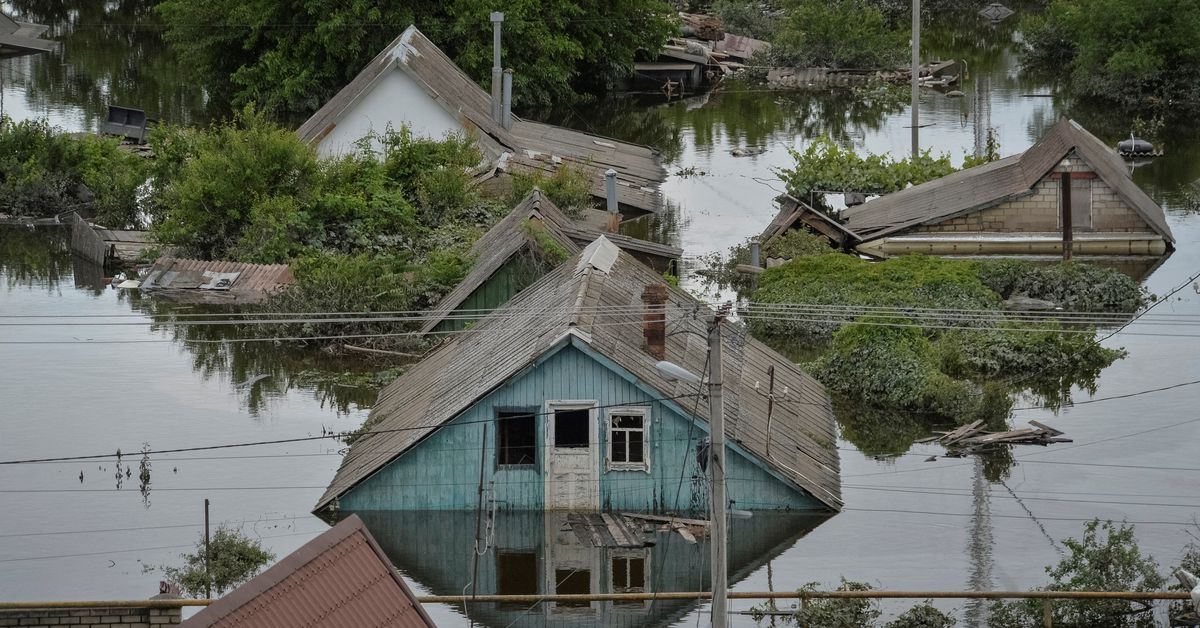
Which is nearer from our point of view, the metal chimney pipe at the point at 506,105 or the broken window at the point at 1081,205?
the broken window at the point at 1081,205

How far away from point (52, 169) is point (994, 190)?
24213 mm

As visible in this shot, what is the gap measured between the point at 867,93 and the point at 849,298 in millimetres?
32408

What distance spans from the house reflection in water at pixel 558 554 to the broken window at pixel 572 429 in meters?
1.04

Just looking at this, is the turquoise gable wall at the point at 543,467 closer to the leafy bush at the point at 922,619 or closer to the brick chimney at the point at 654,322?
the brick chimney at the point at 654,322

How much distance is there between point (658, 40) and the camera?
2463 inches

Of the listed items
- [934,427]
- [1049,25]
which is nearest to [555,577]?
[934,427]

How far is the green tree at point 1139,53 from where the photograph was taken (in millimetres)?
58969

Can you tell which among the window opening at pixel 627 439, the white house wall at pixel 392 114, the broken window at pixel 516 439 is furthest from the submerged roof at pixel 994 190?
the broken window at pixel 516 439

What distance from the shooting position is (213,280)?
37406 mm

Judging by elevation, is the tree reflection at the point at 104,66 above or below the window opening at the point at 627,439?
above

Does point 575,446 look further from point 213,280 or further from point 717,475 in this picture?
point 213,280

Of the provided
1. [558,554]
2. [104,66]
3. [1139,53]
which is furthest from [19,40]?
[558,554]

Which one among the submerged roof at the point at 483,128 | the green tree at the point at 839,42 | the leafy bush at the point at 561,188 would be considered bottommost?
the leafy bush at the point at 561,188

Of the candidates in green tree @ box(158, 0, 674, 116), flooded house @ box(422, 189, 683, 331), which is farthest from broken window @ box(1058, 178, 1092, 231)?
green tree @ box(158, 0, 674, 116)
